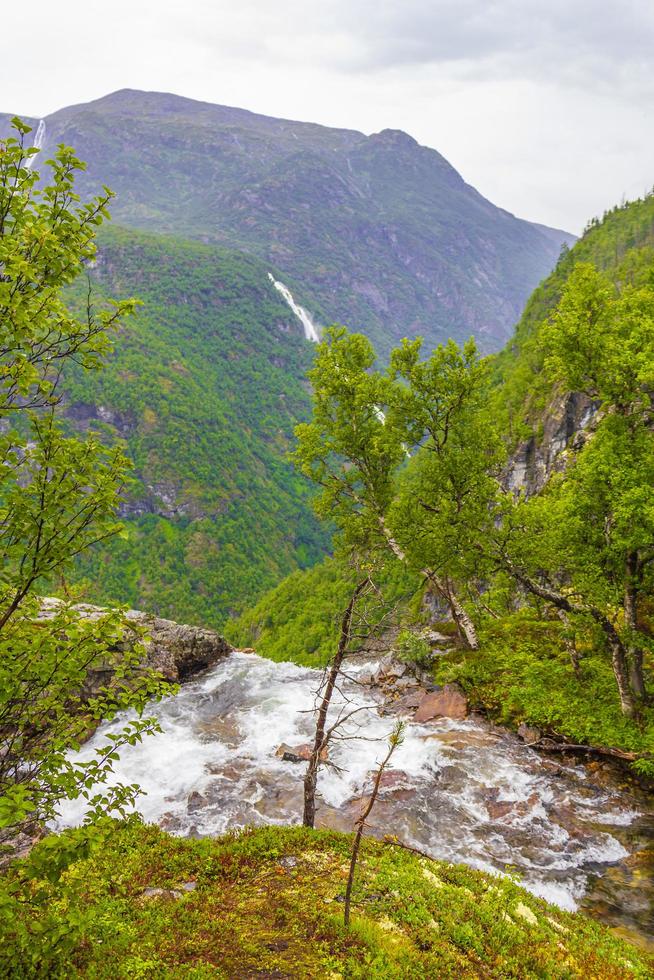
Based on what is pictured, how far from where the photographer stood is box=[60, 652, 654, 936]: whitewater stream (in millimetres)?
12266

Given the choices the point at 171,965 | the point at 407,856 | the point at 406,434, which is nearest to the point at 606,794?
the point at 407,856

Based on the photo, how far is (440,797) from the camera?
1567 cm

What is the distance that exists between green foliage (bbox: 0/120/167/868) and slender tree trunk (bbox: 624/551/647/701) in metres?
13.6

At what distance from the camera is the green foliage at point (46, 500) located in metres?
5.53

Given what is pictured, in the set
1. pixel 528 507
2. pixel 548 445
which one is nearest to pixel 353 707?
pixel 528 507

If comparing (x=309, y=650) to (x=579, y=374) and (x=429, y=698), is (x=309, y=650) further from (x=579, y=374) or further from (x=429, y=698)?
(x=579, y=374)

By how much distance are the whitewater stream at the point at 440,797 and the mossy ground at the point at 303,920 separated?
1915 mm

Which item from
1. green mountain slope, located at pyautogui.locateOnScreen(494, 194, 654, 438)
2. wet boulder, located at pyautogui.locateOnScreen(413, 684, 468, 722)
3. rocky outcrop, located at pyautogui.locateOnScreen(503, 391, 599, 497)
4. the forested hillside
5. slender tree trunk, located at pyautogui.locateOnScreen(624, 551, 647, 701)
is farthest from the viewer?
green mountain slope, located at pyautogui.locateOnScreen(494, 194, 654, 438)

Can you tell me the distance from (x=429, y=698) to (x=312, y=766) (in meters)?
11.7

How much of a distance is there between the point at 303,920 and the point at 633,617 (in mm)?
11781

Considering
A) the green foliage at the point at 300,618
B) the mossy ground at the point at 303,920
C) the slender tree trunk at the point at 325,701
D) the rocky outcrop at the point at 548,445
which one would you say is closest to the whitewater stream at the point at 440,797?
the slender tree trunk at the point at 325,701

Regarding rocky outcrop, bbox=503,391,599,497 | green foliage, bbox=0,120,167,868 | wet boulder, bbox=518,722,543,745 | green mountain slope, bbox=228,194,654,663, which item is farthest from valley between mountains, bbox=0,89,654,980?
green mountain slope, bbox=228,194,654,663

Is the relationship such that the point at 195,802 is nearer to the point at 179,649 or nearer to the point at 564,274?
the point at 179,649

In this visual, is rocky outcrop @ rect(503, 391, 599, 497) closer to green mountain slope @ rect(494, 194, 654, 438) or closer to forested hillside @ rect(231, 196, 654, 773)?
green mountain slope @ rect(494, 194, 654, 438)
